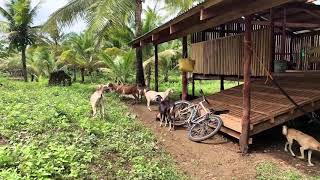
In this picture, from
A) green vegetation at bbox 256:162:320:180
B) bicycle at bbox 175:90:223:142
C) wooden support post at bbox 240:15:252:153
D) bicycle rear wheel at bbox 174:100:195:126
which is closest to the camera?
green vegetation at bbox 256:162:320:180

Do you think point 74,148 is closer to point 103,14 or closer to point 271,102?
point 271,102

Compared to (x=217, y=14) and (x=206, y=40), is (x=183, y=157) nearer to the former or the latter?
(x=217, y=14)

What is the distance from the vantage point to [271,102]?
863cm

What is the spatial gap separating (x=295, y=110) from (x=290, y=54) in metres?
6.84

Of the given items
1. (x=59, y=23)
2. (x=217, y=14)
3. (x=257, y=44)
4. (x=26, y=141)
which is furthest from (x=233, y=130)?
(x=59, y=23)

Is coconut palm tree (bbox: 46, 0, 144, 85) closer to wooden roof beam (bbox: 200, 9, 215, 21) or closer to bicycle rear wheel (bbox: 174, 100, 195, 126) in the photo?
bicycle rear wheel (bbox: 174, 100, 195, 126)

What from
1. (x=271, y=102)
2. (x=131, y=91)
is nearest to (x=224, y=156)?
(x=271, y=102)

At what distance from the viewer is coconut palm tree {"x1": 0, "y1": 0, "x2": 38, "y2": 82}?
24.0 meters

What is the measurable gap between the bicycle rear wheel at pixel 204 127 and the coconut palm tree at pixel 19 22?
18331 mm

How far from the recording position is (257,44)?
429 inches

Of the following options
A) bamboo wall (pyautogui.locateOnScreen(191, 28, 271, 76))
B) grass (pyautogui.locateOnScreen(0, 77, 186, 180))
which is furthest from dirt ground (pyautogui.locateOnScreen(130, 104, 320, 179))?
bamboo wall (pyautogui.locateOnScreen(191, 28, 271, 76))

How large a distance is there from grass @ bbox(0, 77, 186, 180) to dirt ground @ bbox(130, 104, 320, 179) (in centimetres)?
40

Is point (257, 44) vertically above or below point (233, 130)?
above

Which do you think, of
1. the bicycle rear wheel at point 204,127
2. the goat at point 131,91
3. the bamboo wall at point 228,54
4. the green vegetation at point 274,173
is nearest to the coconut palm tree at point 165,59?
the bamboo wall at point 228,54
